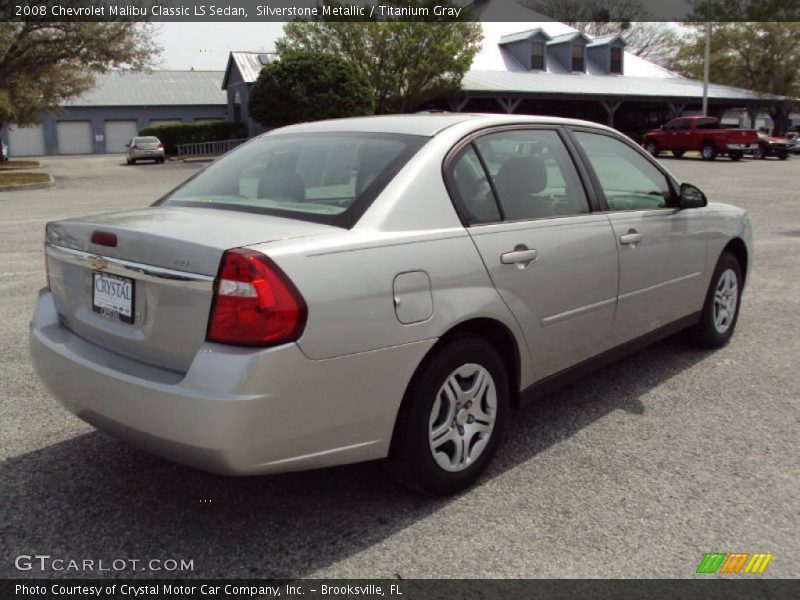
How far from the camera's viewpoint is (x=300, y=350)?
8.64 feet

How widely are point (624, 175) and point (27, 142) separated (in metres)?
62.4

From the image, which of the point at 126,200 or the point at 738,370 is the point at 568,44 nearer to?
the point at 126,200

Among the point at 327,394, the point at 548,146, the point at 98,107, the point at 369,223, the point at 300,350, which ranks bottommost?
the point at 327,394

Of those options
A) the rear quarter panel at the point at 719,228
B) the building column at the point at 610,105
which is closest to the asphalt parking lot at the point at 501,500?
the rear quarter panel at the point at 719,228

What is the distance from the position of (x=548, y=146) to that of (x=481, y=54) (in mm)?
39572

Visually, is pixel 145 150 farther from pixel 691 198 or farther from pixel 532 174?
pixel 532 174

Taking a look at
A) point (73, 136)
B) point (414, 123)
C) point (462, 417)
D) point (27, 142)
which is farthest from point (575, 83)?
point (27, 142)

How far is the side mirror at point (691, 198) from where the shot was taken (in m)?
4.61

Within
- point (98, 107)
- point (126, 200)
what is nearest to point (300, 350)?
point (126, 200)

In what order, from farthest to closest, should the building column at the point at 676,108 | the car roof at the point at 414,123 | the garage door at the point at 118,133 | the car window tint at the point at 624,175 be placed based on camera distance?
the garage door at the point at 118,133 → the building column at the point at 676,108 → the car window tint at the point at 624,175 → the car roof at the point at 414,123

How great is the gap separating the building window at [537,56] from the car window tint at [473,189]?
40474 mm

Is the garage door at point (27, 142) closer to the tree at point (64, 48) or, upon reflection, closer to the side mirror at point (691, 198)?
the tree at point (64, 48)

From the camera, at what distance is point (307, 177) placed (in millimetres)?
3488
